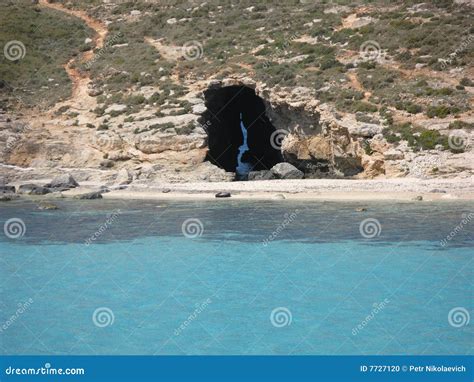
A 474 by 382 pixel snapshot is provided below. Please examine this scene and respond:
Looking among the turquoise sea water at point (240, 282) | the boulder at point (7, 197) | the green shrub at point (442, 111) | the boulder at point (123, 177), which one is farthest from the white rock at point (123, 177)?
the green shrub at point (442, 111)

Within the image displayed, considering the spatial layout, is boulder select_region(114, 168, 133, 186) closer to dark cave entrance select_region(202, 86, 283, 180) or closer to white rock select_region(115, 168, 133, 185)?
white rock select_region(115, 168, 133, 185)

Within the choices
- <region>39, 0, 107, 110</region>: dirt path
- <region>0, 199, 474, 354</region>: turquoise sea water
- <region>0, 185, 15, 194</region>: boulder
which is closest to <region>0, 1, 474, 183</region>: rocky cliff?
<region>39, 0, 107, 110</region>: dirt path

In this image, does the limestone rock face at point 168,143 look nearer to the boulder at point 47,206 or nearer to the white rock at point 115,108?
the white rock at point 115,108

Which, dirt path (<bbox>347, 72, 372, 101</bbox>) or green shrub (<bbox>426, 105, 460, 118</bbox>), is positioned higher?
dirt path (<bbox>347, 72, 372, 101</bbox>)

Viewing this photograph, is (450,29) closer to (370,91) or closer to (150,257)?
(370,91)

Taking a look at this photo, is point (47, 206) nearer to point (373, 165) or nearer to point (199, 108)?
point (199, 108)

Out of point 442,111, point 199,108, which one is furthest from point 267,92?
point 442,111

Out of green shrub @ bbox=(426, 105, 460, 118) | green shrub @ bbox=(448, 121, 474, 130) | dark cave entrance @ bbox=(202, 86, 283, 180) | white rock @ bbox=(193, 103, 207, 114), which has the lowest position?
dark cave entrance @ bbox=(202, 86, 283, 180)
